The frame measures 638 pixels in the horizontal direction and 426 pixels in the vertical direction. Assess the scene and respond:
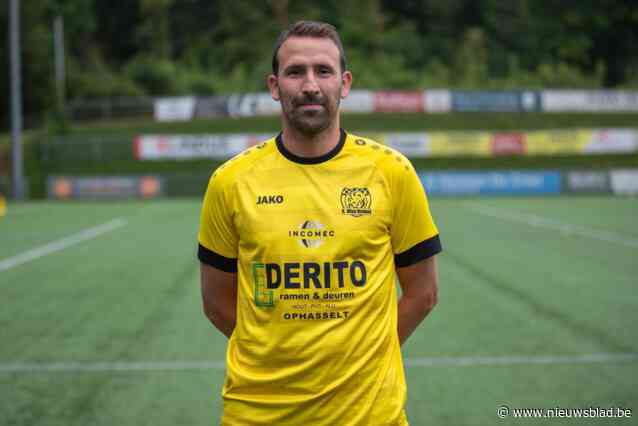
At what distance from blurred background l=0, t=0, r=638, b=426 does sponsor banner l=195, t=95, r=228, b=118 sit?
4.6 inches

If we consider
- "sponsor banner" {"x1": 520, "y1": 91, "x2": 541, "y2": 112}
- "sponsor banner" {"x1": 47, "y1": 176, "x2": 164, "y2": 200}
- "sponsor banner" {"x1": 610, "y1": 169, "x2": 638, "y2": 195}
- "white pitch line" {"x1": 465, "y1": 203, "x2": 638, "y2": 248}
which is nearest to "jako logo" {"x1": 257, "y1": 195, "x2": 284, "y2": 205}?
"white pitch line" {"x1": 465, "y1": 203, "x2": 638, "y2": 248}

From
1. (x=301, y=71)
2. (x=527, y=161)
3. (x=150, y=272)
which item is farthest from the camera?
(x=527, y=161)

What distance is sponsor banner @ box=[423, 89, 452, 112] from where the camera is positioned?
37969 mm

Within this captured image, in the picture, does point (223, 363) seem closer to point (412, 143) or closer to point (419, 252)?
point (419, 252)

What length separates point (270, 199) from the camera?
101 inches

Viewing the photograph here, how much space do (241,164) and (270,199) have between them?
0.59 ft

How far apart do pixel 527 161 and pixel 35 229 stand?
28.5 meters

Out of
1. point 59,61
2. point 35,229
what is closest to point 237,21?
point 59,61

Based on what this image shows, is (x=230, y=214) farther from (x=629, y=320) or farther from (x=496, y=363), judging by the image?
(x=629, y=320)

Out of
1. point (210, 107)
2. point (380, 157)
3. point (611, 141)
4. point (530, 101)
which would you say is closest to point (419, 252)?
point (380, 157)

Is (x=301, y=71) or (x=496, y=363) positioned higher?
(x=301, y=71)

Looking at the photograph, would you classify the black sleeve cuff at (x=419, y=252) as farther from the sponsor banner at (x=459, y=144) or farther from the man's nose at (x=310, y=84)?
the sponsor banner at (x=459, y=144)

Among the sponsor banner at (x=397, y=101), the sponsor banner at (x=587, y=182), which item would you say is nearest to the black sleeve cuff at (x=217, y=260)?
the sponsor banner at (x=587, y=182)

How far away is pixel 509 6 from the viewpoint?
64.6 m
